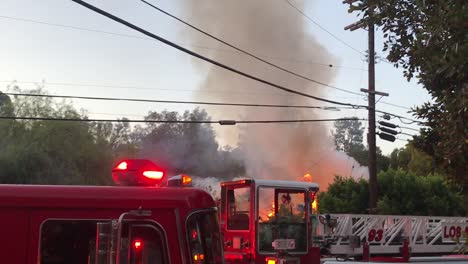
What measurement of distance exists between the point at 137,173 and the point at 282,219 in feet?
18.1

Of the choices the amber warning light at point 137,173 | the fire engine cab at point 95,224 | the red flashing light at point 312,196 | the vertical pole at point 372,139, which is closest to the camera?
the fire engine cab at point 95,224

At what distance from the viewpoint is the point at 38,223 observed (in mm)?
3342

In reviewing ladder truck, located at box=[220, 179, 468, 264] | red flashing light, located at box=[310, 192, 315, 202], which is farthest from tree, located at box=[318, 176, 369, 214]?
red flashing light, located at box=[310, 192, 315, 202]

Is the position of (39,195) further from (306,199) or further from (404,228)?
(404,228)

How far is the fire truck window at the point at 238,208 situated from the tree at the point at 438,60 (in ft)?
15.1

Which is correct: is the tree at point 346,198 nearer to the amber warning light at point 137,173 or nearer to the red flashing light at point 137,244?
the amber warning light at point 137,173

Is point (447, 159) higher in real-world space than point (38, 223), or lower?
higher

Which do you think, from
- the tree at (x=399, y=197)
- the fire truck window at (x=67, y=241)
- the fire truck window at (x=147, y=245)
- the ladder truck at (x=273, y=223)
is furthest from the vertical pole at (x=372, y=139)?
the fire truck window at (x=67, y=241)

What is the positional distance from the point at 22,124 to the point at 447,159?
73.0 ft

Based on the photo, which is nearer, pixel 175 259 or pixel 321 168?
pixel 175 259

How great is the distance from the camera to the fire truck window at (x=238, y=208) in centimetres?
892

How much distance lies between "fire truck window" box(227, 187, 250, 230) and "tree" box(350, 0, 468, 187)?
460 cm

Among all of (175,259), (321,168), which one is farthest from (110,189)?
(321,168)

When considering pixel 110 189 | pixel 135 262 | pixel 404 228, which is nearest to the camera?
pixel 135 262
